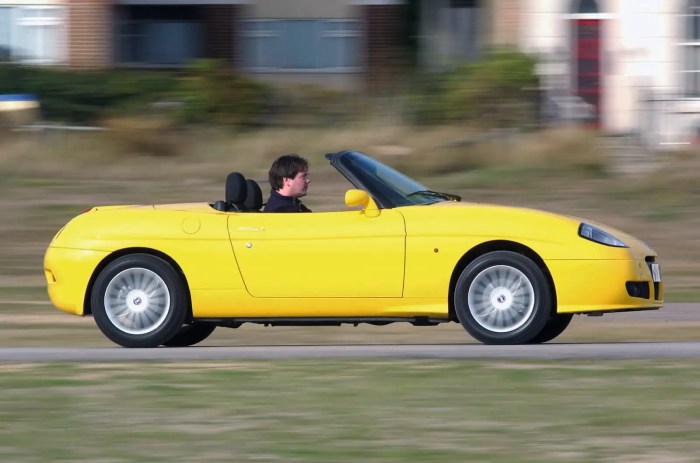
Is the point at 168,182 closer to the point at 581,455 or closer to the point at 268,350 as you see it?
the point at 268,350

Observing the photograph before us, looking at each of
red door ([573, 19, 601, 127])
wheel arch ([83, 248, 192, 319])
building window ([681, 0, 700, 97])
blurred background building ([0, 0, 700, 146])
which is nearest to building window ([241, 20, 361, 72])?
blurred background building ([0, 0, 700, 146])

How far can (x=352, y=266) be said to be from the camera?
979 cm

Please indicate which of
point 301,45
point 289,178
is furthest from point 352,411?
point 301,45

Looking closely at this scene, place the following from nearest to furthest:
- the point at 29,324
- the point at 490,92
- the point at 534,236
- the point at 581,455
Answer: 1. the point at 581,455
2. the point at 534,236
3. the point at 29,324
4. the point at 490,92

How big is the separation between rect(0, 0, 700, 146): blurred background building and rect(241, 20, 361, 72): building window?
0.02 meters

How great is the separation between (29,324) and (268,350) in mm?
3221

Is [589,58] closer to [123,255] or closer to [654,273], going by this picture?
[654,273]

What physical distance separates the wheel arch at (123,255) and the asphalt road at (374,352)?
342 millimetres

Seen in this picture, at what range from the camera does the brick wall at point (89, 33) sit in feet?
98.0

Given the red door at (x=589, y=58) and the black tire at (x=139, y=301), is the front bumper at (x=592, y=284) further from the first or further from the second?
the red door at (x=589, y=58)

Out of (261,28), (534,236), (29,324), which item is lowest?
(29,324)

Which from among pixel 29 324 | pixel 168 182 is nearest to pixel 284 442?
pixel 29 324

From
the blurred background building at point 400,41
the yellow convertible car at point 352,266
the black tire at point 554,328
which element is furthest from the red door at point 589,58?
the yellow convertible car at point 352,266

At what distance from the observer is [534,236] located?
9.62 meters
